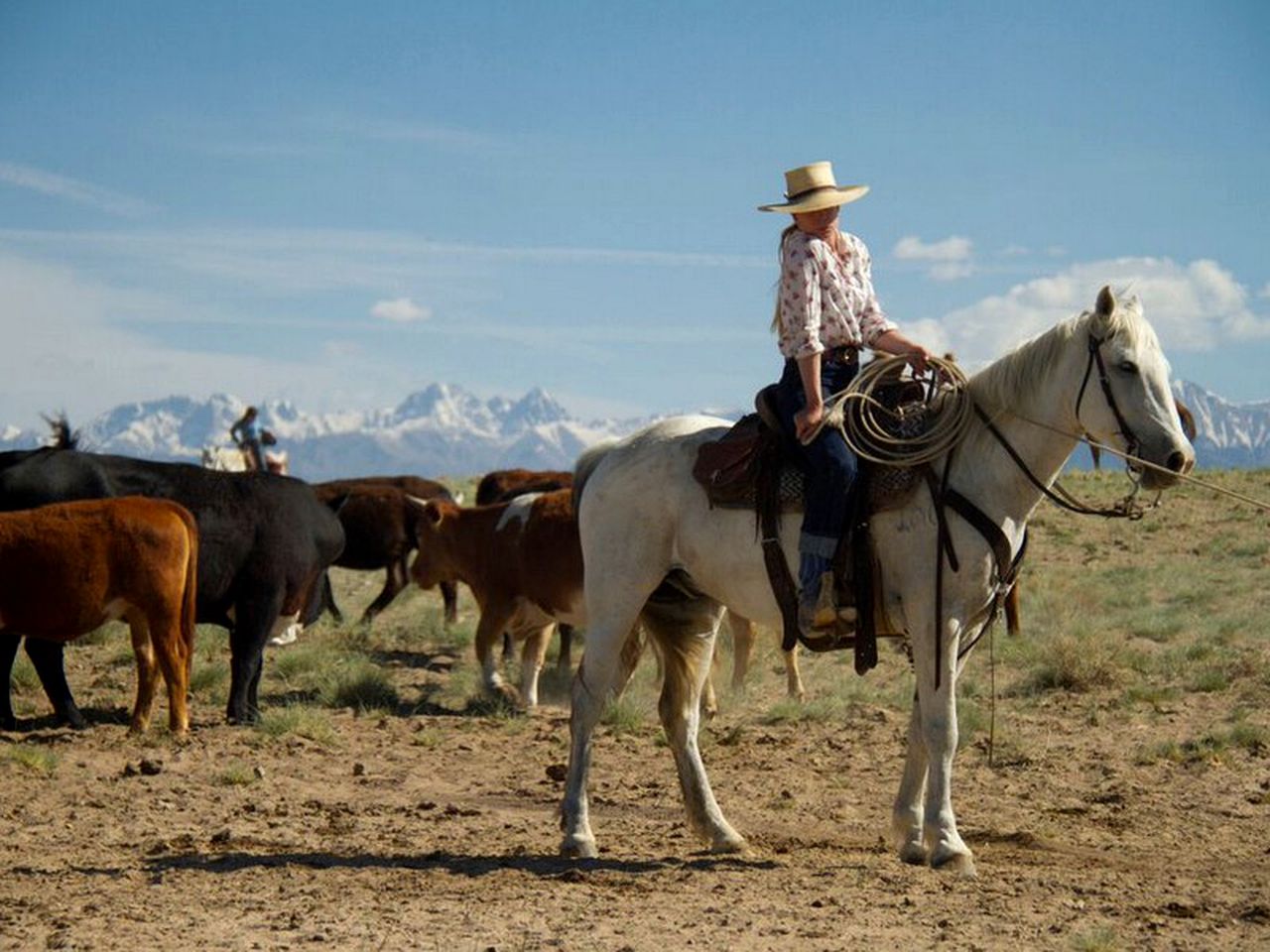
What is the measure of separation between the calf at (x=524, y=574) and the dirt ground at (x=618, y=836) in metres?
0.68

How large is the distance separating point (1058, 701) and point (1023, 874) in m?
5.69

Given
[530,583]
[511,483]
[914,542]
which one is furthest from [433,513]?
[914,542]

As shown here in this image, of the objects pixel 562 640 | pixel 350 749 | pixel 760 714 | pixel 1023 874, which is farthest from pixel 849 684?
pixel 1023 874

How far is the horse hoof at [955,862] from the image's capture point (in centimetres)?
760

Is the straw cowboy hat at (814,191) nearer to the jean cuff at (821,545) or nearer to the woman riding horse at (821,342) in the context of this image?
the woman riding horse at (821,342)

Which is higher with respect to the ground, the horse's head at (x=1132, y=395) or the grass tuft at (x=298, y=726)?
the horse's head at (x=1132, y=395)

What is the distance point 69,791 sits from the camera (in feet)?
31.8

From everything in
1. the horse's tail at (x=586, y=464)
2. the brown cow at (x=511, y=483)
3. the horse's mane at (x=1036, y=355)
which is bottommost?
the brown cow at (x=511, y=483)

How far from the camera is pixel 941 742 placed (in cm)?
764

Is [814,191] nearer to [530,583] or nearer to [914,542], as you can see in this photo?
[914,542]

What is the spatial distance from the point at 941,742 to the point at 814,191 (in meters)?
2.73

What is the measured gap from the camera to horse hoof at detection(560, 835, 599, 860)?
822 centimetres

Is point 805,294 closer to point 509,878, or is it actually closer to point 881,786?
point 509,878

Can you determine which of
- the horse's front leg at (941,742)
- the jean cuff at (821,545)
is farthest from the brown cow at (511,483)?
the horse's front leg at (941,742)
